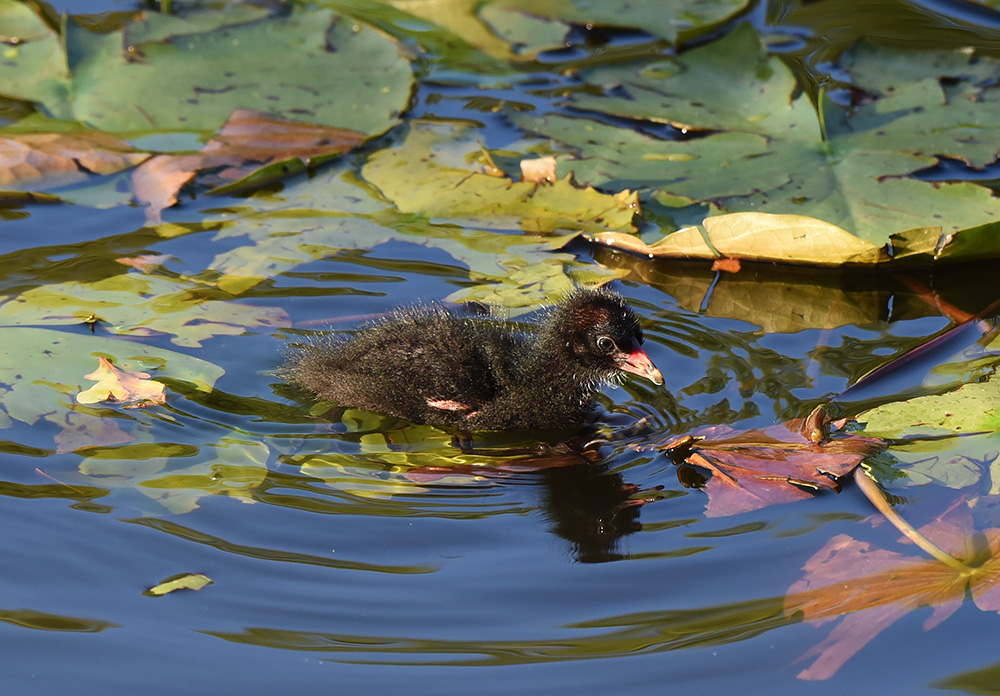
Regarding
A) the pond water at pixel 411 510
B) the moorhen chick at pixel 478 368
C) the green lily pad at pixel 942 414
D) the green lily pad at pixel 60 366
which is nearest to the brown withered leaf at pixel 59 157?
the pond water at pixel 411 510

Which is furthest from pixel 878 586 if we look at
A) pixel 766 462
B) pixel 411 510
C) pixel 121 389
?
pixel 121 389

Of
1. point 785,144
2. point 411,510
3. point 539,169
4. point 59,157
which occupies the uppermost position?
point 785,144

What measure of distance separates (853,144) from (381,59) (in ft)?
9.45

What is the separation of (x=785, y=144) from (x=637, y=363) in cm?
211

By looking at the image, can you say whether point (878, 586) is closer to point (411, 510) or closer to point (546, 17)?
point (411, 510)

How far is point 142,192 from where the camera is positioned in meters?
6.09

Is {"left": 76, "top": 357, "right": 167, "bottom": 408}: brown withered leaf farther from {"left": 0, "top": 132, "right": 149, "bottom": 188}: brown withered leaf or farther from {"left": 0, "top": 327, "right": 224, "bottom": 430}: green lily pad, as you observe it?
{"left": 0, "top": 132, "right": 149, "bottom": 188}: brown withered leaf

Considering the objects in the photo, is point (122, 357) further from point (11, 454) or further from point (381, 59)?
point (381, 59)

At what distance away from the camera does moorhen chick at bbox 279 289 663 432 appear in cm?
460

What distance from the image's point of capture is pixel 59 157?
617 cm

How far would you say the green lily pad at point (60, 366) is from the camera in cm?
434

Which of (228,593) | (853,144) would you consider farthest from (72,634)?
(853,144)

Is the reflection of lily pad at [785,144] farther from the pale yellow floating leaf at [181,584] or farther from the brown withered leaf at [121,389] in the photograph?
the pale yellow floating leaf at [181,584]

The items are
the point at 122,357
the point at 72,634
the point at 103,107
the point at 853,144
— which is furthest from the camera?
the point at 103,107
